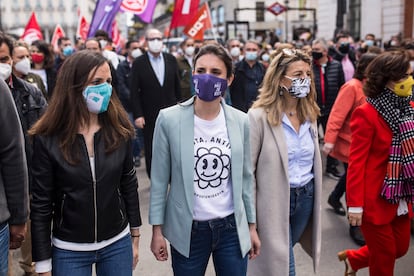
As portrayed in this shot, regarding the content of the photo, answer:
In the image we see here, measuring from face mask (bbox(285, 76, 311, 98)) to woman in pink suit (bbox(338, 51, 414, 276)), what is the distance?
46 cm

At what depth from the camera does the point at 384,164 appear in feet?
11.1

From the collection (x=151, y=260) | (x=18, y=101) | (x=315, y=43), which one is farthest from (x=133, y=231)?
(x=315, y=43)

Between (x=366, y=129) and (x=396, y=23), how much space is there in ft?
66.1

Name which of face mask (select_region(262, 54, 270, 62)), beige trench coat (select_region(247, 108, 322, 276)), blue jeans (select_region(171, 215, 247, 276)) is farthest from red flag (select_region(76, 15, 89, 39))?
blue jeans (select_region(171, 215, 247, 276))

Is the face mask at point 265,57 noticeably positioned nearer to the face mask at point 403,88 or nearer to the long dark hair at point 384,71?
the long dark hair at point 384,71

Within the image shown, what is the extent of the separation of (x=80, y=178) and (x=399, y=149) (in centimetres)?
214

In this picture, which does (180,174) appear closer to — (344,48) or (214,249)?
(214,249)

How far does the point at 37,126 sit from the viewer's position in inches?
96.3

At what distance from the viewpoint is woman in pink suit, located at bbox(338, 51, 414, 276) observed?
3.30 meters

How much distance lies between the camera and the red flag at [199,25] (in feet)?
41.0

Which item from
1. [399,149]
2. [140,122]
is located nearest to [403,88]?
[399,149]

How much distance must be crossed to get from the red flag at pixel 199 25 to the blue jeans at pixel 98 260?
10.3 metres

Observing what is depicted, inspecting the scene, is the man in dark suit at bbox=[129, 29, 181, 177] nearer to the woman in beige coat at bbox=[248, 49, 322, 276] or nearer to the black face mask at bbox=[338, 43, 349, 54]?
the woman in beige coat at bbox=[248, 49, 322, 276]

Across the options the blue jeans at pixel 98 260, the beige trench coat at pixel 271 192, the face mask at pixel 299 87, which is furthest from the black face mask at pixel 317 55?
the blue jeans at pixel 98 260
